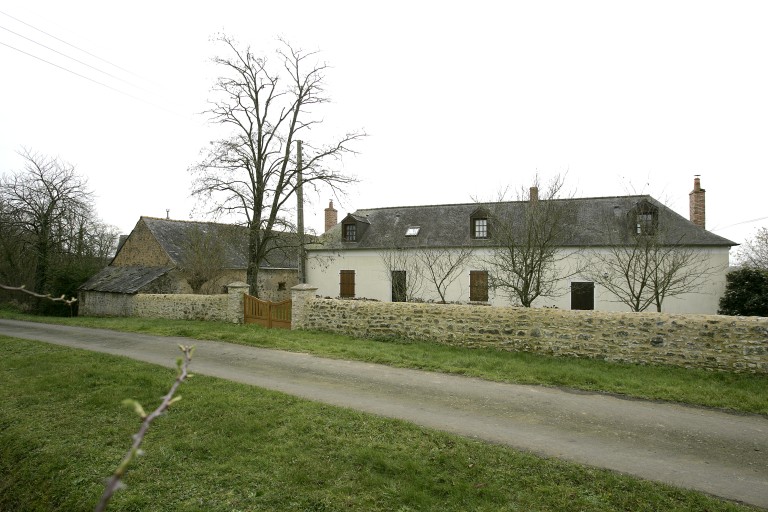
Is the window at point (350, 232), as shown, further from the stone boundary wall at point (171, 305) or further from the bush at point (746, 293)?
the bush at point (746, 293)

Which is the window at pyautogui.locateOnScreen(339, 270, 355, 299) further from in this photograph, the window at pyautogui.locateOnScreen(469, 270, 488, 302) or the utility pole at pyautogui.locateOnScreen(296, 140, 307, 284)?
the window at pyautogui.locateOnScreen(469, 270, 488, 302)

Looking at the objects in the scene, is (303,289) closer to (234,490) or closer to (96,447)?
(96,447)

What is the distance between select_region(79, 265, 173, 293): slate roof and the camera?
2140 cm

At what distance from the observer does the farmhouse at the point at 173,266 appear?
70.7 ft

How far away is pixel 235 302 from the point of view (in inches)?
639

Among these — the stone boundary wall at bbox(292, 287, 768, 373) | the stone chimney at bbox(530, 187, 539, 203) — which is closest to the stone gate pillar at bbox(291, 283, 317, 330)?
the stone boundary wall at bbox(292, 287, 768, 373)

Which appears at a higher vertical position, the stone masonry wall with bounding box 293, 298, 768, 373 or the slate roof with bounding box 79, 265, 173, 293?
the slate roof with bounding box 79, 265, 173, 293

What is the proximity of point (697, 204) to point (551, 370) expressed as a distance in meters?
16.7

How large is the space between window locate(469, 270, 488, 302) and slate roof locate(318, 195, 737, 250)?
1.47 meters

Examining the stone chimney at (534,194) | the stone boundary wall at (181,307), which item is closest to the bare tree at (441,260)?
the stone chimney at (534,194)

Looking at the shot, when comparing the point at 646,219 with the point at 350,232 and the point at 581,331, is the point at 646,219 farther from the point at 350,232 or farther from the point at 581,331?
the point at 350,232

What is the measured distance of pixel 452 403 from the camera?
699cm

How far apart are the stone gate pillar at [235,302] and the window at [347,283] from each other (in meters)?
8.49

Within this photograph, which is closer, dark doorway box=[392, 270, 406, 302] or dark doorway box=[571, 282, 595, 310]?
dark doorway box=[571, 282, 595, 310]
